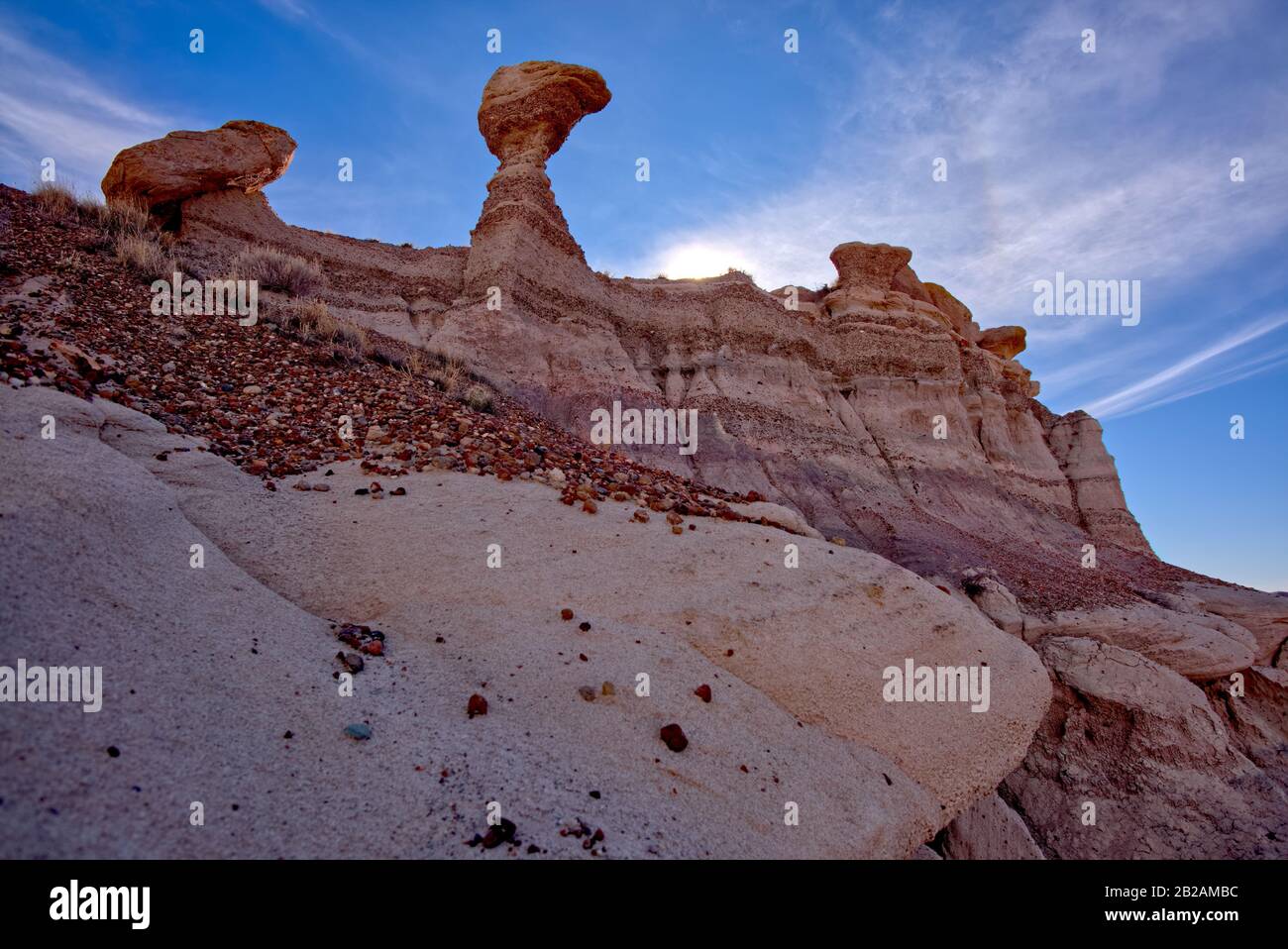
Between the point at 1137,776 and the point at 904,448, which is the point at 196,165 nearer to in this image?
the point at 904,448

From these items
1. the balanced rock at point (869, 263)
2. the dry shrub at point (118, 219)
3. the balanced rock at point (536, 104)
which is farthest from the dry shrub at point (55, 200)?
the balanced rock at point (869, 263)

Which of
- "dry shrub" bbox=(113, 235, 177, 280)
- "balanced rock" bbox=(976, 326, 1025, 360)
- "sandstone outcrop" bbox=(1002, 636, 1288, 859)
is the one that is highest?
"balanced rock" bbox=(976, 326, 1025, 360)

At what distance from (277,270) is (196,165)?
13.9ft

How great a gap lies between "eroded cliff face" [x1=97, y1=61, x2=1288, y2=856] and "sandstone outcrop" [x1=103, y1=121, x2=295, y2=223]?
242mm

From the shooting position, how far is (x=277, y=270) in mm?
12414

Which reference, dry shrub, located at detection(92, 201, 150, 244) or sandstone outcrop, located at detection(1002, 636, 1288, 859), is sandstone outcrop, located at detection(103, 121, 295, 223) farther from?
sandstone outcrop, located at detection(1002, 636, 1288, 859)

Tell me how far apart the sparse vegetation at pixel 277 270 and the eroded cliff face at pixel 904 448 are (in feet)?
2.29

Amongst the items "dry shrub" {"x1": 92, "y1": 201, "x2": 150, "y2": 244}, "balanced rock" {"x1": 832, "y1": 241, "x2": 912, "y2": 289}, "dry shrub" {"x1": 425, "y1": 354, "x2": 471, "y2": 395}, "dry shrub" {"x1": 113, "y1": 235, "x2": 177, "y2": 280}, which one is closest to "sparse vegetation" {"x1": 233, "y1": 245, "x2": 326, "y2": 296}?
"dry shrub" {"x1": 113, "y1": 235, "x2": 177, "y2": 280}

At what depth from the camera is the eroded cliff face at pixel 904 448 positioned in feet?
32.0

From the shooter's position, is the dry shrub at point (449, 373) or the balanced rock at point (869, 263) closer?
the dry shrub at point (449, 373)

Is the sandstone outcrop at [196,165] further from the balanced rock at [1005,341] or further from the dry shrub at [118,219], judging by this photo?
the balanced rock at [1005,341]

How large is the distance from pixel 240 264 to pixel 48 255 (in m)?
3.79

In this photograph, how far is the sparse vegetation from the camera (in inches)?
460

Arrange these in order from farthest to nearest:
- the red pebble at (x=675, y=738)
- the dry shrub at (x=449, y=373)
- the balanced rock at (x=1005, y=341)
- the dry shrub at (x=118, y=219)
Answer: the balanced rock at (x=1005, y=341), the dry shrub at (x=118, y=219), the dry shrub at (x=449, y=373), the red pebble at (x=675, y=738)
